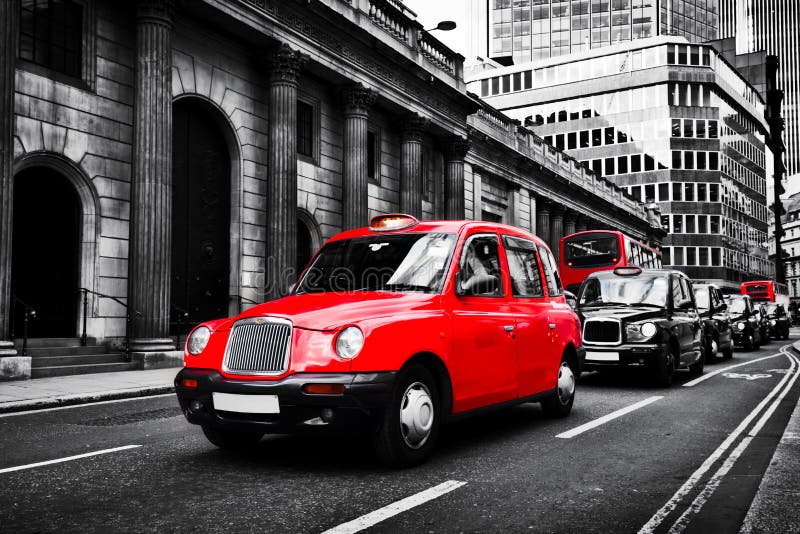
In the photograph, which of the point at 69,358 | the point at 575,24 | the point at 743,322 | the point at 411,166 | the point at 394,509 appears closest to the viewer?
the point at 394,509

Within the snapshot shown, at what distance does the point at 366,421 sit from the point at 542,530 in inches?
61.1

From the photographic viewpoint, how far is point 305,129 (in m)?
21.4

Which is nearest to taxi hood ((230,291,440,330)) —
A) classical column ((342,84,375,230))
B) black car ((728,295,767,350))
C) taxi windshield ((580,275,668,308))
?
taxi windshield ((580,275,668,308))

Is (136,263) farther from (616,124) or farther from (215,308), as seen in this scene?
(616,124)

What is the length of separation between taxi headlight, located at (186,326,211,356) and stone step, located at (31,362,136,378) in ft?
25.3

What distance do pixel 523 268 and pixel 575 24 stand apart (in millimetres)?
89750

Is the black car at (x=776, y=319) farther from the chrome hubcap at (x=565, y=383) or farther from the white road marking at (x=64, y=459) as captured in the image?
the white road marking at (x=64, y=459)

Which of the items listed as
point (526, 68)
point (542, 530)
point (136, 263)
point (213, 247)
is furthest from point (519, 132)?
point (526, 68)

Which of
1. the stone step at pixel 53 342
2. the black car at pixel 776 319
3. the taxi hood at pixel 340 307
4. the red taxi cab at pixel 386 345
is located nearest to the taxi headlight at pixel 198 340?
the red taxi cab at pixel 386 345

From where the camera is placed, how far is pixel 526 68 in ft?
252

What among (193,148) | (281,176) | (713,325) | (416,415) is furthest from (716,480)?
(193,148)

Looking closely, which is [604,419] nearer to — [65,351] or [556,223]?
[65,351]

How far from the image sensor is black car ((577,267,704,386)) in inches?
436

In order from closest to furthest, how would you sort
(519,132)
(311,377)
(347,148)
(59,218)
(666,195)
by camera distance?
(311,377) → (59,218) → (347,148) → (519,132) → (666,195)
